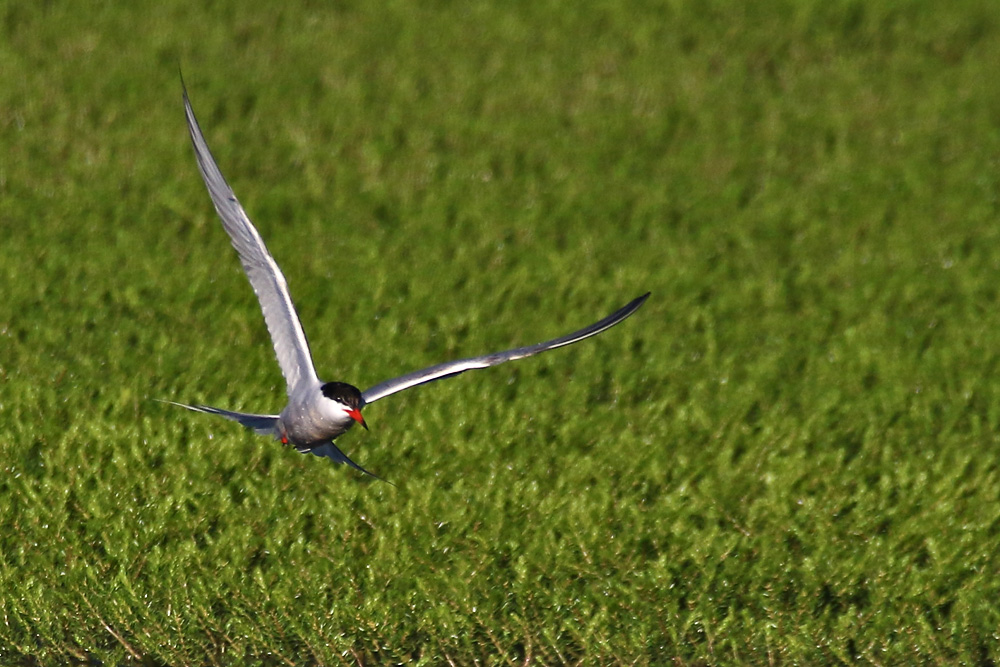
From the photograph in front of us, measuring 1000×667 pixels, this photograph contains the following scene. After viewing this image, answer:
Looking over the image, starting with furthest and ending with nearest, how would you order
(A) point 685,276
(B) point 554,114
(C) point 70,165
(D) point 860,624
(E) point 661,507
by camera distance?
(B) point 554,114 < (C) point 70,165 < (A) point 685,276 < (E) point 661,507 < (D) point 860,624

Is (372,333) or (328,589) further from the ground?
(372,333)

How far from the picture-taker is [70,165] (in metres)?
8.88

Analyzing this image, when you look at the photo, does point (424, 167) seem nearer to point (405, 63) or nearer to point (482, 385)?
point (405, 63)

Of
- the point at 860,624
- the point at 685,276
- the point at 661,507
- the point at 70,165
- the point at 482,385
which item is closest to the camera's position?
the point at 860,624

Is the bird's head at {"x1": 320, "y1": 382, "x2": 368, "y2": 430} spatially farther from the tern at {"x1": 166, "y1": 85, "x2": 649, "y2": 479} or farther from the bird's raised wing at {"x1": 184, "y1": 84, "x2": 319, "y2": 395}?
the bird's raised wing at {"x1": 184, "y1": 84, "x2": 319, "y2": 395}

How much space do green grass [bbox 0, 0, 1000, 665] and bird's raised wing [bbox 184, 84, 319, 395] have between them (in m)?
1.28

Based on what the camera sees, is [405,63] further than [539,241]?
Yes

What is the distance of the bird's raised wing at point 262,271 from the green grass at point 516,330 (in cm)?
128

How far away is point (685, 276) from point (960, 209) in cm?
204

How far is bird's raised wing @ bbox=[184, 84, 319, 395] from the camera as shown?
509cm

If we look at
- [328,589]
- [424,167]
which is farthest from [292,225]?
[328,589]

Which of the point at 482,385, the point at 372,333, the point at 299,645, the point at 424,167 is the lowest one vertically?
the point at 299,645

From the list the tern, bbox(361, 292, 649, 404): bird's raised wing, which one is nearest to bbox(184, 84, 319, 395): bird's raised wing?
the tern

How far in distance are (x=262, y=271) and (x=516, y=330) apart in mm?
2680
